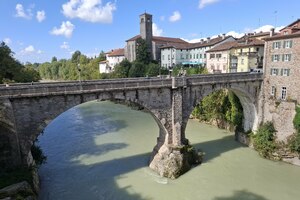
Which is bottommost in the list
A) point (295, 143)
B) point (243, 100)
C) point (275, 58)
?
point (295, 143)

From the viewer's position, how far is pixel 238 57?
49812 mm

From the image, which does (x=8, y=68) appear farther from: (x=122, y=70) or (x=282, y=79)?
(x=122, y=70)

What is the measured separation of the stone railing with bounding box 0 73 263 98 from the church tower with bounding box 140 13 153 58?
2297 inches

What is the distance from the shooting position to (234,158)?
1133 inches

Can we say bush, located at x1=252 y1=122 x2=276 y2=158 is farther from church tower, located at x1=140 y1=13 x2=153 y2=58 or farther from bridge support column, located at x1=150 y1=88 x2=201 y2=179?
church tower, located at x1=140 y1=13 x2=153 y2=58

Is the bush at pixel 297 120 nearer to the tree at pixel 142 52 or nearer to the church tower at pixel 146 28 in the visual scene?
the tree at pixel 142 52

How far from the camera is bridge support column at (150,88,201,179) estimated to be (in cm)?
2411

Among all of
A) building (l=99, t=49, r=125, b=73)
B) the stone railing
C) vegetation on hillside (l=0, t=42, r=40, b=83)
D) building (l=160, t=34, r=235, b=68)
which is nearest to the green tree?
building (l=160, t=34, r=235, b=68)

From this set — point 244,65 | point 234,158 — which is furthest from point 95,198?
point 244,65

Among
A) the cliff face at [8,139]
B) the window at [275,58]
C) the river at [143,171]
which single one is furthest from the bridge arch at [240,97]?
the cliff face at [8,139]

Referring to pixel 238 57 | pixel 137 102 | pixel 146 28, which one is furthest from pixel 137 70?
pixel 137 102

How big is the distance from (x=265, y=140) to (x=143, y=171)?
15.1 metres

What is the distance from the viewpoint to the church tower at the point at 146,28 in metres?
83.1

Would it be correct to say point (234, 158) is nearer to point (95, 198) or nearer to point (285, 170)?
point (285, 170)
